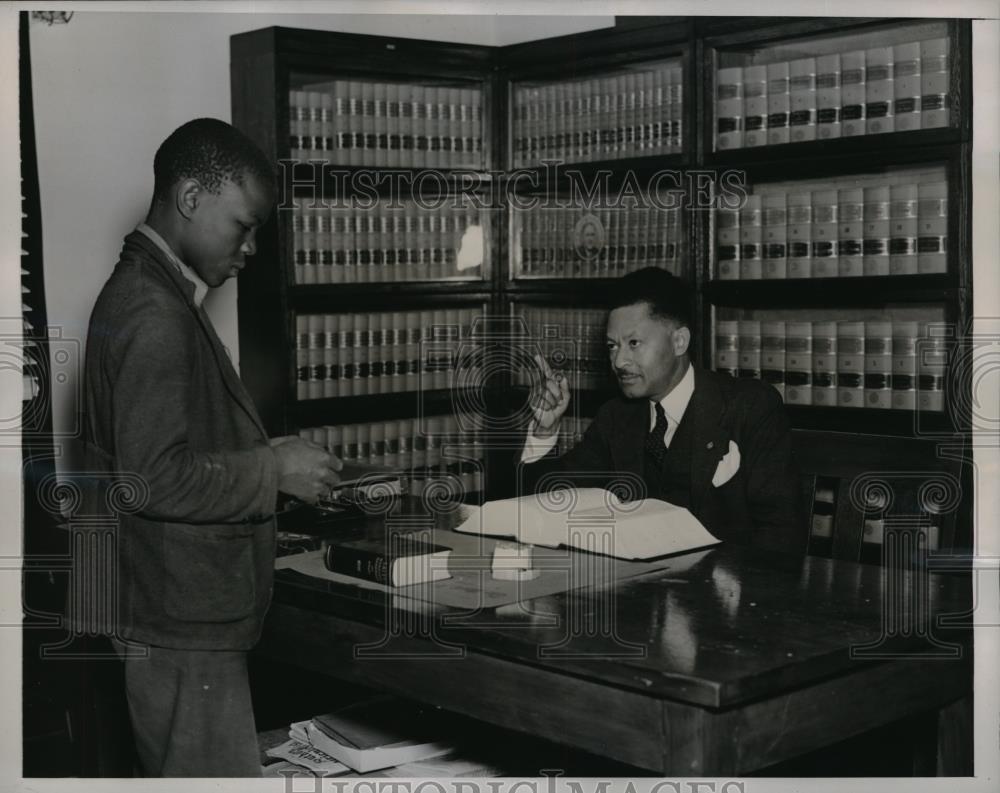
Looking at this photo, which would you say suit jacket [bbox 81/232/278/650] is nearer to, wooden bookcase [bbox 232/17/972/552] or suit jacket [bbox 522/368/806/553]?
suit jacket [bbox 522/368/806/553]

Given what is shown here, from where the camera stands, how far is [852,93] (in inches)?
129

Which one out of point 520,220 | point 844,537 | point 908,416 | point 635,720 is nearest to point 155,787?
point 635,720

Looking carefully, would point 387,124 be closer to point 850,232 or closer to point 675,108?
point 675,108

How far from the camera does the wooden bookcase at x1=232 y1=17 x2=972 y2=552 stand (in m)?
3.19

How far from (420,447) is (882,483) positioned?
165cm

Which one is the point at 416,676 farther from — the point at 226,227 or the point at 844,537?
the point at 844,537

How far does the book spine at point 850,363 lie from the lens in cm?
335

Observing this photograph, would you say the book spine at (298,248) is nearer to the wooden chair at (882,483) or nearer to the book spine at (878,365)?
the wooden chair at (882,483)

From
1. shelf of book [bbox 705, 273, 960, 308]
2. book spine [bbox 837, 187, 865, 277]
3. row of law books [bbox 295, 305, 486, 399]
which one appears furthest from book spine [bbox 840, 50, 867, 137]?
row of law books [bbox 295, 305, 486, 399]

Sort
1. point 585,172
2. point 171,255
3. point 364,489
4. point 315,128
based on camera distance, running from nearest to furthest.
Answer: point 171,255 < point 364,489 < point 315,128 < point 585,172

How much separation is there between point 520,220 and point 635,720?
2.83 metres

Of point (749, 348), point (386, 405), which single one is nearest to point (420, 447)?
point (386, 405)

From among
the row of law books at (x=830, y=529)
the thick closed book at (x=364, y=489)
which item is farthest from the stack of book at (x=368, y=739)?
the row of law books at (x=830, y=529)

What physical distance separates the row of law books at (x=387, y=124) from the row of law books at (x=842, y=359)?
1130 mm
